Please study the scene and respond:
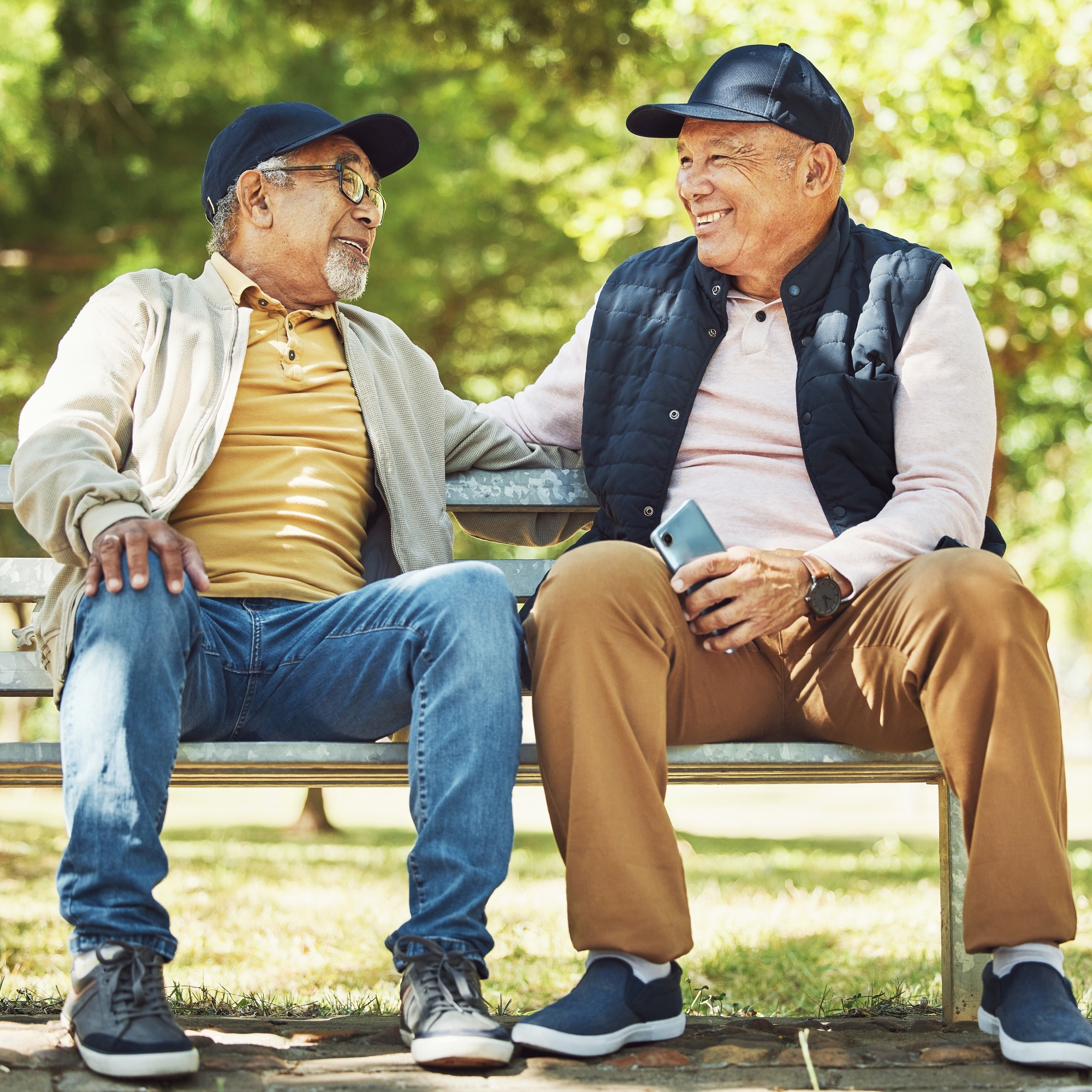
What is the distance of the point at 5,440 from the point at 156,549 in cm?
1022

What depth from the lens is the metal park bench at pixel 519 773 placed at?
2.63 m

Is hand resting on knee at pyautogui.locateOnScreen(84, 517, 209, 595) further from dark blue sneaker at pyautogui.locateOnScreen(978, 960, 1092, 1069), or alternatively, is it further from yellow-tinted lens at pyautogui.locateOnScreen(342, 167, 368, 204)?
dark blue sneaker at pyautogui.locateOnScreen(978, 960, 1092, 1069)

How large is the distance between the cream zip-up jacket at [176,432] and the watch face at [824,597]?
0.94 metres

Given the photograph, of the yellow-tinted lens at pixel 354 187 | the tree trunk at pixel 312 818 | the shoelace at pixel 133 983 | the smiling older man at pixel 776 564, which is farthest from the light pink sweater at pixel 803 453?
the tree trunk at pixel 312 818

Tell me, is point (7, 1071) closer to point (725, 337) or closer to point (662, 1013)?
point (662, 1013)

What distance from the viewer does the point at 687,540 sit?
2.89m

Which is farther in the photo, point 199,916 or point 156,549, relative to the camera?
point 199,916

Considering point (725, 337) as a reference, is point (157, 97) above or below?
above

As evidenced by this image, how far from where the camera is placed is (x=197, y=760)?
2.62m

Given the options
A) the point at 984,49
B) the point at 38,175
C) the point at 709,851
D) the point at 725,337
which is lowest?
the point at 709,851

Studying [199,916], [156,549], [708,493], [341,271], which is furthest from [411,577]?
[199,916]

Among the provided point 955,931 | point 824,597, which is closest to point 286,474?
point 824,597

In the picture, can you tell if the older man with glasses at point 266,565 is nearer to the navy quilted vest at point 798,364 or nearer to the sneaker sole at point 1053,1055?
the navy quilted vest at point 798,364

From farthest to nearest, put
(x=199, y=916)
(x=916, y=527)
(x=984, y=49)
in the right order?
(x=984, y=49), (x=199, y=916), (x=916, y=527)
